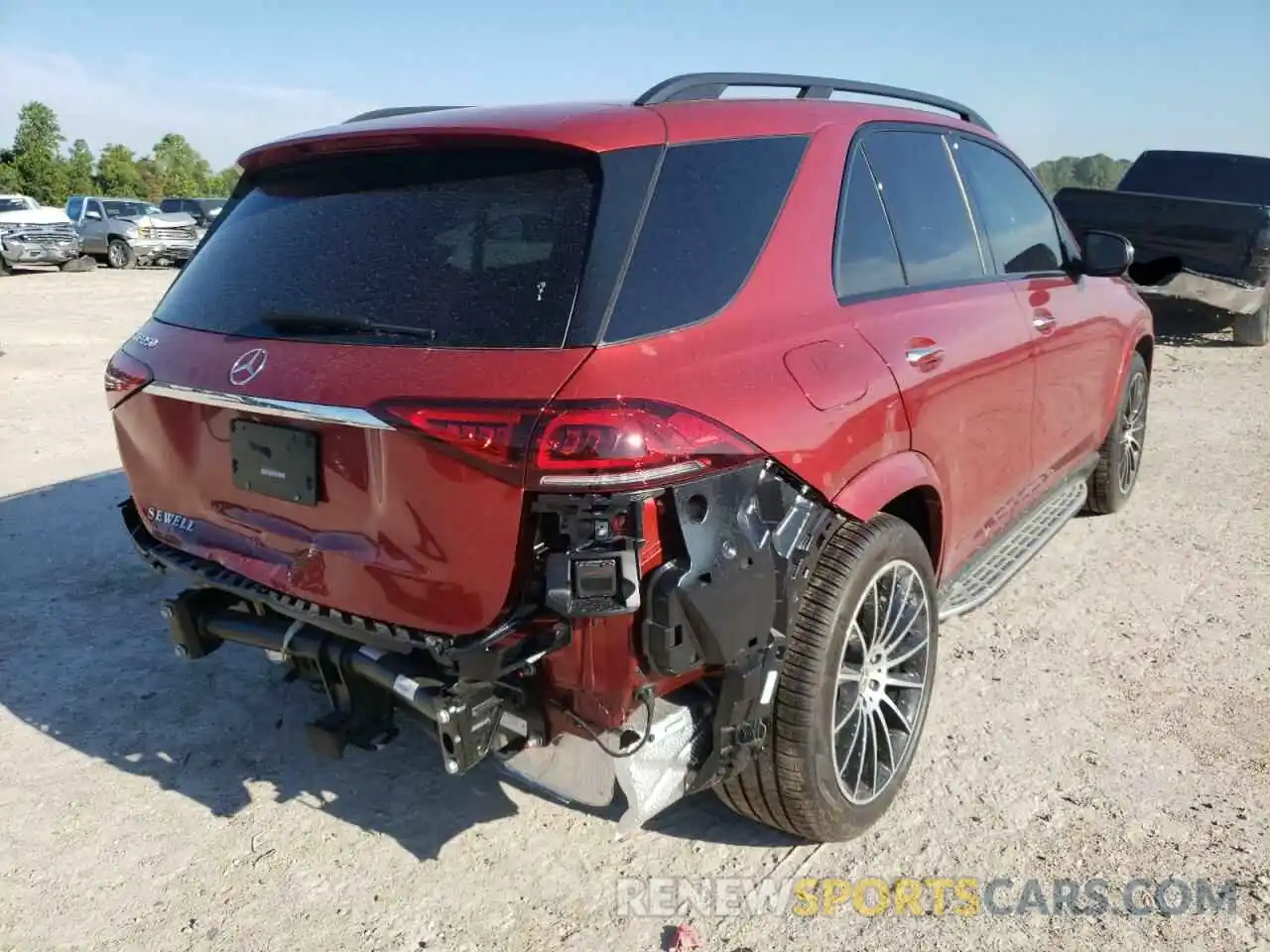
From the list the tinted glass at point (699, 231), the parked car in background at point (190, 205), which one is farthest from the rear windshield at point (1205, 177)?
the parked car in background at point (190, 205)

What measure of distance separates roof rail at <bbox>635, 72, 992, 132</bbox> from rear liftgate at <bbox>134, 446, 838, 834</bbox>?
104cm

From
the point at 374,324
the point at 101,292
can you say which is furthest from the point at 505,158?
the point at 101,292

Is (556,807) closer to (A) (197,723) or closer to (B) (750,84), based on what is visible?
(A) (197,723)

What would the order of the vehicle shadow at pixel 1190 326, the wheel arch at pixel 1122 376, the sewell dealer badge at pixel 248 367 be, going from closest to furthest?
the sewell dealer badge at pixel 248 367 → the wheel arch at pixel 1122 376 → the vehicle shadow at pixel 1190 326

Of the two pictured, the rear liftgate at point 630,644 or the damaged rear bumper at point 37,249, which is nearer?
the rear liftgate at point 630,644

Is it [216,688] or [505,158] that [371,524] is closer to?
[505,158]

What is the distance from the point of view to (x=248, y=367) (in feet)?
8.06

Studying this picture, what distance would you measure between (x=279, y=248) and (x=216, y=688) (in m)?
1.82

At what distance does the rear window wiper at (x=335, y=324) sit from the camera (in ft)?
7.45

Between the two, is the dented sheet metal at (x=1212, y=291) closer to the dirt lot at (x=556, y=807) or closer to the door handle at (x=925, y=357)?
the dirt lot at (x=556, y=807)

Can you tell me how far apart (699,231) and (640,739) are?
1.15 m

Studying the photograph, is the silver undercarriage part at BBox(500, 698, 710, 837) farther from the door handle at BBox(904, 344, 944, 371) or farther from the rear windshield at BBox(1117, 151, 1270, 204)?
the rear windshield at BBox(1117, 151, 1270, 204)

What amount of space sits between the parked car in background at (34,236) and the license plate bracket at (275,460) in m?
24.1

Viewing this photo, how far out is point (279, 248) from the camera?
2670 millimetres
